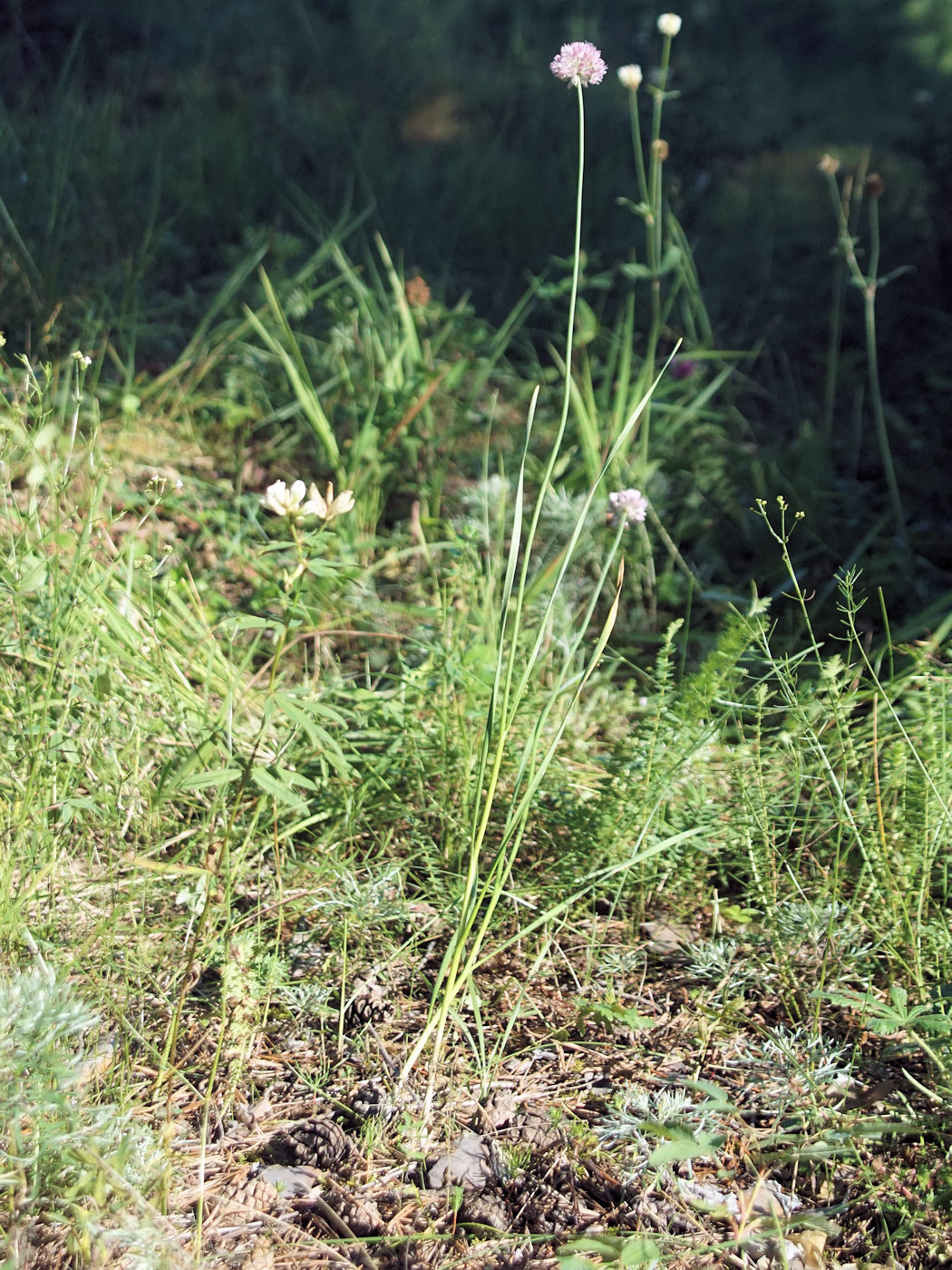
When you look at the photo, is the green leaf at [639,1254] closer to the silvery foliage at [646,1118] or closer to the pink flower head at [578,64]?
the silvery foliage at [646,1118]

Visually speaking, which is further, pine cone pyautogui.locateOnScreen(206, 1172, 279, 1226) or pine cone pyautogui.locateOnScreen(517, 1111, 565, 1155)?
pine cone pyautogui.locateOnScreen(517, 1111, 565, 1155)

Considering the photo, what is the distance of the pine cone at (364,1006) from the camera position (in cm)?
153

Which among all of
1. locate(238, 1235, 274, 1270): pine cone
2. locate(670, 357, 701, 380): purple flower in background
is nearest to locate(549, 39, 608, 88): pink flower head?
locate(670, 357, 701, 380): purple flower in background

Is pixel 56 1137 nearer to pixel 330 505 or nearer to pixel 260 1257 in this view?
pixel 260 1257

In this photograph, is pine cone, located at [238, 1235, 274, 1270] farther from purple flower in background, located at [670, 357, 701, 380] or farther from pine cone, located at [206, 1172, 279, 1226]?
purple flower in background, located at [670, 357, 701, 380]

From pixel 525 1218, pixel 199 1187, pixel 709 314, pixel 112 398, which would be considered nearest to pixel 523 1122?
pixel 525 1218

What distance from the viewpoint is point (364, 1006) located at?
5.07 feet

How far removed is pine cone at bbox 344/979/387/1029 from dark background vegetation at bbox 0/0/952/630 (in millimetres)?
1565

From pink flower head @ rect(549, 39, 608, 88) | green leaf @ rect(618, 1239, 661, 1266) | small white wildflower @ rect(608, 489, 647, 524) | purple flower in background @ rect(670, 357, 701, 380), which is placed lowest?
green leaf @ rect(618, 1239, 661, 1266)

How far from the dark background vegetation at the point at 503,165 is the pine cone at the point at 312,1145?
5.83 feet

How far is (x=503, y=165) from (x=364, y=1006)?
3328 mm

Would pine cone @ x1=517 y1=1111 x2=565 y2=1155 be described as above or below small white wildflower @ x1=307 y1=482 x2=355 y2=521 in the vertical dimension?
below

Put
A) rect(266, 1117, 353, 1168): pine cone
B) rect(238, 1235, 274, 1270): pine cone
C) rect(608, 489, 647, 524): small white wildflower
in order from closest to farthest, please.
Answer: rect(238, 1235, 274, 1270): pine cone → rect(266, 1117, 353, 1168): pine cone → rect(608, 489, 647, 524): small white wildflower

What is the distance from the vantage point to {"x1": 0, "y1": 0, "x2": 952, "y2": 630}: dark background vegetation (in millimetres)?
3010
